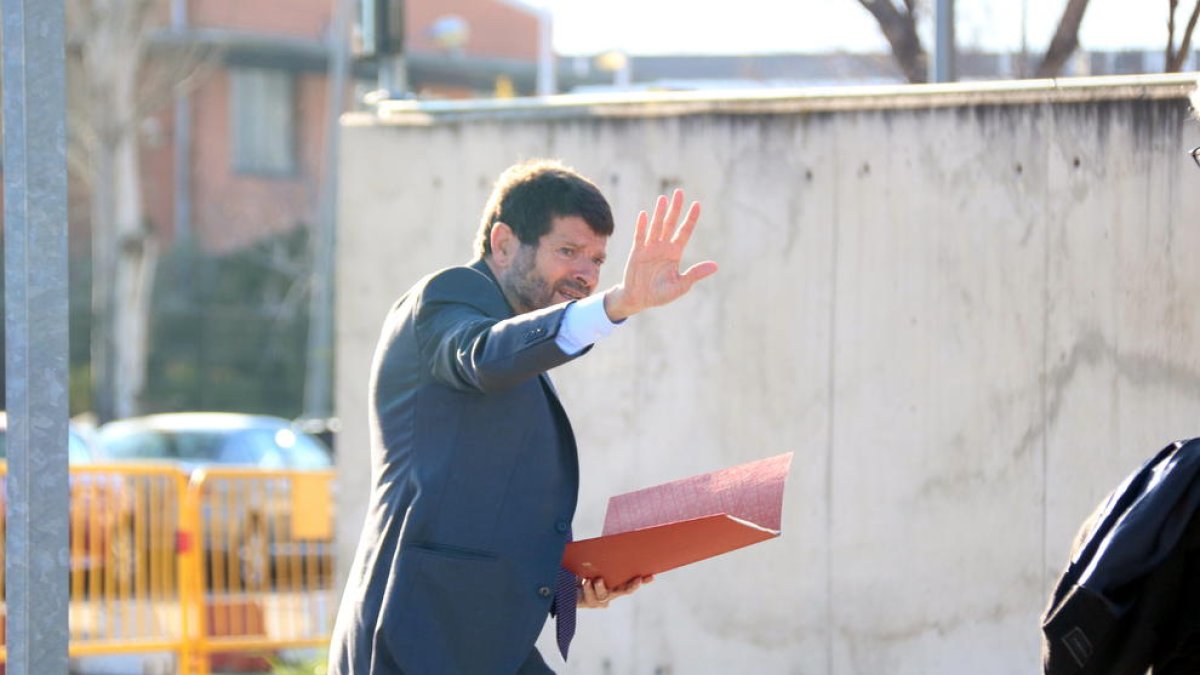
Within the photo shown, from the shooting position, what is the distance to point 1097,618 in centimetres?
321

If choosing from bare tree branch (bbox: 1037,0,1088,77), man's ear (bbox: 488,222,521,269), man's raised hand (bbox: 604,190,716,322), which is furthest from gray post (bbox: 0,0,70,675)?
bare tree branch (bbox: 1037,0,1088,77)

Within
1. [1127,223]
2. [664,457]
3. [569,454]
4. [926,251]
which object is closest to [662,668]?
[664,457]

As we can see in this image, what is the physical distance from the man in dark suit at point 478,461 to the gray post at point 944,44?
3.12 metres

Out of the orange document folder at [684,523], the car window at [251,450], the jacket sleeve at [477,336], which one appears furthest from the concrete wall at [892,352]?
the car window at [251,450]

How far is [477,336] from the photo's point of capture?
3514 mm

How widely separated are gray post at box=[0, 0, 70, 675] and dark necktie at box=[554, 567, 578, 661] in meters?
1.04

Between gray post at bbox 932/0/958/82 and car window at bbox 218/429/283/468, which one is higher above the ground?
gray post at bbox 932/0/958/82

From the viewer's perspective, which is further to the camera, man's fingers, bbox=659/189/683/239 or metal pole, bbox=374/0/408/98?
metal pole, bbox=374/0/408/98

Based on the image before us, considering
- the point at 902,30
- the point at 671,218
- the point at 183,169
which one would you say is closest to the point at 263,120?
the point at 183,169

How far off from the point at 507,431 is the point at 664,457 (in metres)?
3.03

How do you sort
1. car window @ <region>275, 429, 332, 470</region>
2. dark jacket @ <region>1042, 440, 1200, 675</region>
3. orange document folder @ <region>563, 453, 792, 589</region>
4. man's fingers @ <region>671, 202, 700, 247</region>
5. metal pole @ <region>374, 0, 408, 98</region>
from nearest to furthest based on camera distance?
1. dark jacket @ <region>1042, 440, 1200, 675</region>
2. man's fingers @ <region>671, 202, 700, 247</region>
3. orange document folder @ <region>563, 453, 792, 589</region>
4. metal pole @ <region>374, 0, 408, 98</region>
5. car window @ <region>275, 429, 332, 470</region>

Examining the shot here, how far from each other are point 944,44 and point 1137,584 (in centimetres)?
378

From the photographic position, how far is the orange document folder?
140 inches

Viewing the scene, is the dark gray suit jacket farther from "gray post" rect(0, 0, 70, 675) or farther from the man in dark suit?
"gray post" rect(0, 0, 70, 675)
